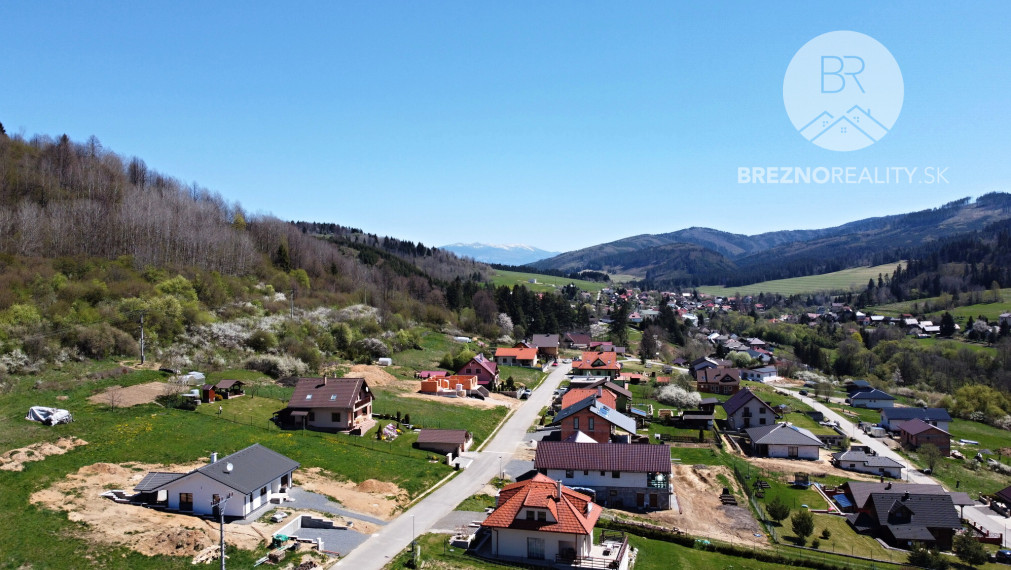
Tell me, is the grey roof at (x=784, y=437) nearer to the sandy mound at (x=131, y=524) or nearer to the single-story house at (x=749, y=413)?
the single-story house at (x=749, y=413)

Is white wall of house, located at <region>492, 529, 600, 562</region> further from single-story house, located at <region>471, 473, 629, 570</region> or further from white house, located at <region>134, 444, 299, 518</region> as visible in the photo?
white house, located at <region>134, 444, 299, 518</region>

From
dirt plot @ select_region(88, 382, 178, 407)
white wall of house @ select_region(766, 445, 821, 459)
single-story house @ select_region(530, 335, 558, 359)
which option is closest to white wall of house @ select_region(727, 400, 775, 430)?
white wall of house @ select_region(766, 445, 821, 459)

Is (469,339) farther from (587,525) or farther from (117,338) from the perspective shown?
(587,525)

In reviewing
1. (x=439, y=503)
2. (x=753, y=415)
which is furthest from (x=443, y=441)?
(x=753, y=415)

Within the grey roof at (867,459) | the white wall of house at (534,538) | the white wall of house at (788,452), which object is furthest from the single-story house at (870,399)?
the white wall of house at (534,538)

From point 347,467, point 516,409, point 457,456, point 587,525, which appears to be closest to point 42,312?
point 347,467
